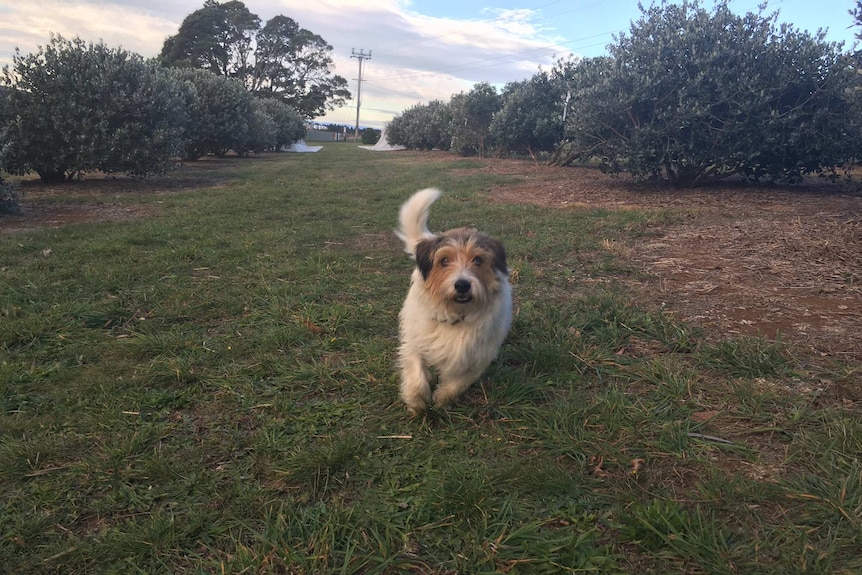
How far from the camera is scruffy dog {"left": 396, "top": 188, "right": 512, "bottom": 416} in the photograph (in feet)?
10.9

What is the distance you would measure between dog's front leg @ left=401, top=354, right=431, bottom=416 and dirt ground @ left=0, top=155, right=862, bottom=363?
2489 millimetres

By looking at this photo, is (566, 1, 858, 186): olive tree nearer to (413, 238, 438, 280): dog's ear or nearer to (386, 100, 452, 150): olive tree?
(413, 238, 438, 280): dog's ear

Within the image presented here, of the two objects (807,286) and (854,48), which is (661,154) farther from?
(807,286)

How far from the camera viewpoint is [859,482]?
7.97ft

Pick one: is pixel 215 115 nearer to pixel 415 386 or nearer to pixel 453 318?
pixel 453 318

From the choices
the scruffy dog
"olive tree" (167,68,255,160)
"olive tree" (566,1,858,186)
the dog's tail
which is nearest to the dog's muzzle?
the scruffy dog

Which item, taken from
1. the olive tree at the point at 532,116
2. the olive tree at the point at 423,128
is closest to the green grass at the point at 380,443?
the olive tree at the point at 532,116

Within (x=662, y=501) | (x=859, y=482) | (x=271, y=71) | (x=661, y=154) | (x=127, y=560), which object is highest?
(x=271, y=71)

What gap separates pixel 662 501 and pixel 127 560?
2.26 metres

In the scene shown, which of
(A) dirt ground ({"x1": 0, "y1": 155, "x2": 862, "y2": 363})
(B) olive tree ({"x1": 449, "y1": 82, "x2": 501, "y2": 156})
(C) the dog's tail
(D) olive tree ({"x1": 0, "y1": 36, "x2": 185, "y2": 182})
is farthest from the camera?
(B) olive tree ({"x1": 449, "y1": 82, "x2": 501, "y2": 156})

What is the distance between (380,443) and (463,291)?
39.5 inches

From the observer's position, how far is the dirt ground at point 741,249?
14.6 feet

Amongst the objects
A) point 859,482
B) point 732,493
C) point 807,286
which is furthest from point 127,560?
point 807,286

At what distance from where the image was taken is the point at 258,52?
198 feet
